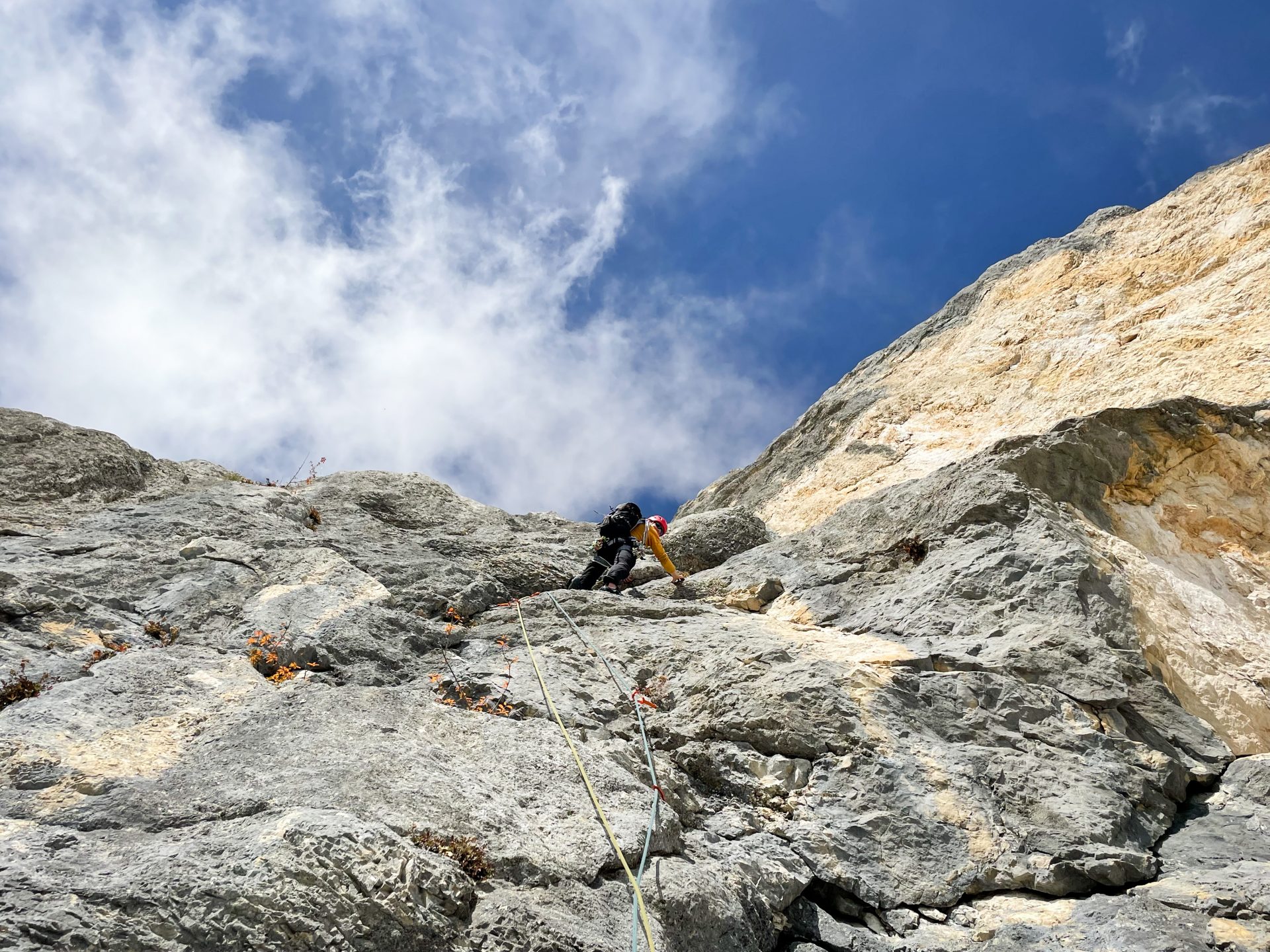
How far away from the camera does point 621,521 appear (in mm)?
10672

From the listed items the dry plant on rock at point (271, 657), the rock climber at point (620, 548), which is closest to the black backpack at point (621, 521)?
the rock climber at point (620, 548)

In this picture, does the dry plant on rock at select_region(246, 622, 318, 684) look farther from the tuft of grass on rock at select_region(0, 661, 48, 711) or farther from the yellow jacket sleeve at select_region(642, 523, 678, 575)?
the yellow jacket sleeve at select_region(642, 523, 678, 575)

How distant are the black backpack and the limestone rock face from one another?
368 centimetres

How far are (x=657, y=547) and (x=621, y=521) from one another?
1.86 ft

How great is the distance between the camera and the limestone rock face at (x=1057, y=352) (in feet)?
38.5

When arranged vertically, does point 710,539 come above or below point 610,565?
above

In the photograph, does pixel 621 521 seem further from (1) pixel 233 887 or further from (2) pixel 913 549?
(1) pixel 233 887

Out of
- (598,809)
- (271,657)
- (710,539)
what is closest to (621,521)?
(710,539)

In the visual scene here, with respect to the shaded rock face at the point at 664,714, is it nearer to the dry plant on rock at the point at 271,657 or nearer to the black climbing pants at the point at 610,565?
the dry plant on rock at the point at 271,657

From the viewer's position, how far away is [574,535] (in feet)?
39.0

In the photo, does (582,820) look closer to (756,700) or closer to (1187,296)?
(756,700)

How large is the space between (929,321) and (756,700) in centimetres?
1355

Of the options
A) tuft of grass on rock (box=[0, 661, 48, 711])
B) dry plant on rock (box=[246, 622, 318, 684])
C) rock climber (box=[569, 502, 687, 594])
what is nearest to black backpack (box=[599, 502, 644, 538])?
rock climber (box=[569, 502, 687, 594])

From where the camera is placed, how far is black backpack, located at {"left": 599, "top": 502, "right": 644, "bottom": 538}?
34.9 feet
